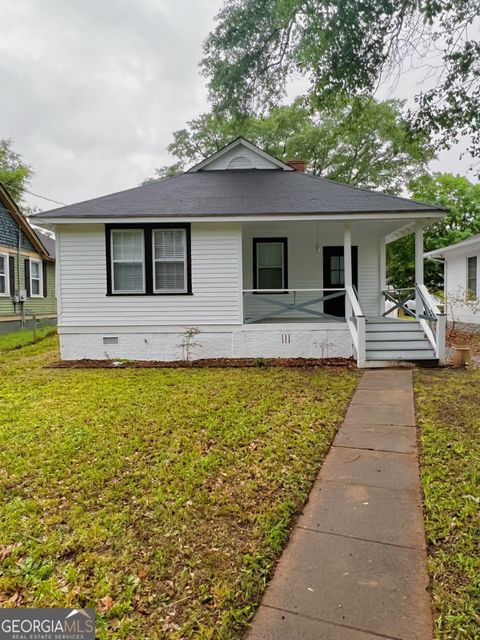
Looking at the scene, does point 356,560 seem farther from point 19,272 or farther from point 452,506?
point 19,272

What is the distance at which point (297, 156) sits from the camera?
2394 centimetres

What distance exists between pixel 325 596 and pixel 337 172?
84.3ft

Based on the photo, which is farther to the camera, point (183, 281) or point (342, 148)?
point (342, 148)

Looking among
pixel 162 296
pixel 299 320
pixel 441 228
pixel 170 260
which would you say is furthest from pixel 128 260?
pixel 441 228

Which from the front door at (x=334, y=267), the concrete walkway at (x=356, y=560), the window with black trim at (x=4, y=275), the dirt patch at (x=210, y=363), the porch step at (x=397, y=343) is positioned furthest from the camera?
the window with black trim at (x=4, y=275)

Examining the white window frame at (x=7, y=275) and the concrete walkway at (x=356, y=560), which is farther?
→ the white window frame at (x=7, y=275)

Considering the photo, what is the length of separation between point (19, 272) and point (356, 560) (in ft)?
54.8

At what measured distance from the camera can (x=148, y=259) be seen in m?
8.65

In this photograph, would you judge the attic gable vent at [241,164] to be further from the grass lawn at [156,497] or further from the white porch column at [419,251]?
the grass lawn at [156,497]

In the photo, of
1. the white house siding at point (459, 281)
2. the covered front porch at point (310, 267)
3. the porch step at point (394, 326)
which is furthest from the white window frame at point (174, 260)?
the white house siding at point (459, 281)

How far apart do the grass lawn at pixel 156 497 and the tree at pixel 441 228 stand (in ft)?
51.9

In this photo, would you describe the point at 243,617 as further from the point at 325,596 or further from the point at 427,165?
the point at 427,165

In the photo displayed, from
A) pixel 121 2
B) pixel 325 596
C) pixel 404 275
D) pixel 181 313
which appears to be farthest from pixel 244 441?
pixel 404 275

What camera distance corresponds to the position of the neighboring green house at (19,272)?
1454cm
